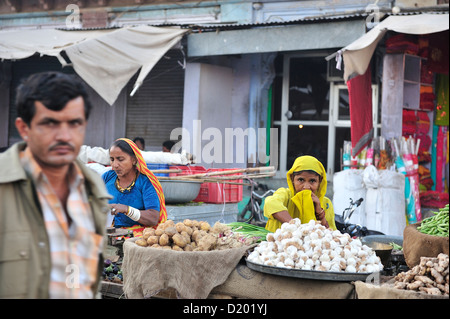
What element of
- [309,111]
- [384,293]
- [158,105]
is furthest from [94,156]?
[158,105]

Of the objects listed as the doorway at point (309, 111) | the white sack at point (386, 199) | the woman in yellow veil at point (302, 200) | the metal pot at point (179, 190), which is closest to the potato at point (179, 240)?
the woman in yellow veil at point (302, 200)

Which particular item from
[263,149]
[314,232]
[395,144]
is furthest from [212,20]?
[314,232]

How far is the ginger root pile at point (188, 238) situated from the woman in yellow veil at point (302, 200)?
0.47 m

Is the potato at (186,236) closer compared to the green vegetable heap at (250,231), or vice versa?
the potato at (186,236)

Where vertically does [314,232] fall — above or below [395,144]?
below

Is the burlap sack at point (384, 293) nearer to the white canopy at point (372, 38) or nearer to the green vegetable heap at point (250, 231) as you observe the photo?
the green vegetable heap at point (250, 231)

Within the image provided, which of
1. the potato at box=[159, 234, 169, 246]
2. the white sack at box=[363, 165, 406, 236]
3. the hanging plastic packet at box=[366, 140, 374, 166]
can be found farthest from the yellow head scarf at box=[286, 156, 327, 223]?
the hanging plastic packet at box=[366, 140, 374, 166]

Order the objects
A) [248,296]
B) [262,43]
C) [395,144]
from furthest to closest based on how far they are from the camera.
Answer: [262,43] → [395,144] → [248,296]

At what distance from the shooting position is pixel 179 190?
7.04 m

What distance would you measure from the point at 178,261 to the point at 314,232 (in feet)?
2.75

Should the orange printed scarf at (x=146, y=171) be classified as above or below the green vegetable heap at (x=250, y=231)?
above

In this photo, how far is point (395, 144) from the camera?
830 cm

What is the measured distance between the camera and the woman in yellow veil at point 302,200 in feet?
14.7

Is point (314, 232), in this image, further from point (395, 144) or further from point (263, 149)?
point (263, 149)
